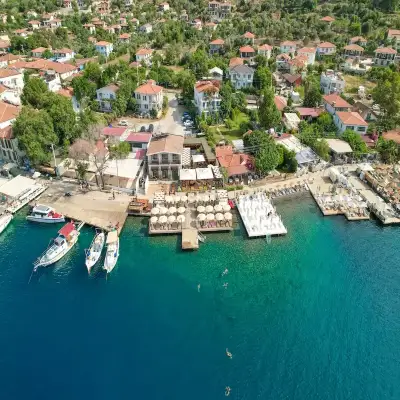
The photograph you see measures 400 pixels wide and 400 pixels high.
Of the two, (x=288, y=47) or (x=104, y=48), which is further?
(x=104, y=48)

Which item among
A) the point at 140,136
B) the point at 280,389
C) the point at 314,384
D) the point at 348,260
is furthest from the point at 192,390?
the point at 140,136

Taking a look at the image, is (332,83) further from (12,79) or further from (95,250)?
(12,79)

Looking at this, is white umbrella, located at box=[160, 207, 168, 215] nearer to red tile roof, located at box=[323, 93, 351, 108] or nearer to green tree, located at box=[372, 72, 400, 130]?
red tile roof, located at box=[323, 93, 351, 108]

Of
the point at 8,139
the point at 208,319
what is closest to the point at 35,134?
the point at 8,139

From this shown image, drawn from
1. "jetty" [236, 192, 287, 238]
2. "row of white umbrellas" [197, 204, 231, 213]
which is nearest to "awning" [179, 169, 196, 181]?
"row of white umbrellas" [197, 204, 231, 213]

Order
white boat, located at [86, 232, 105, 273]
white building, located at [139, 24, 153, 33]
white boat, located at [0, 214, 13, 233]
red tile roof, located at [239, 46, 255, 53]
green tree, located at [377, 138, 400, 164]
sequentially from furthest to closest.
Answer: white building, located at [139, 24, 153, 33], red tile roof, located at [239, 46, 255, 53], green tree, located at [377, 138, 400, 164], white boat, located at [0, 214, 13, 233], white boat, located at [86, 232, 105, 273]

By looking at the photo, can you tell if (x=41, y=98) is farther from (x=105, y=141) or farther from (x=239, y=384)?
(x=239, y=384)
